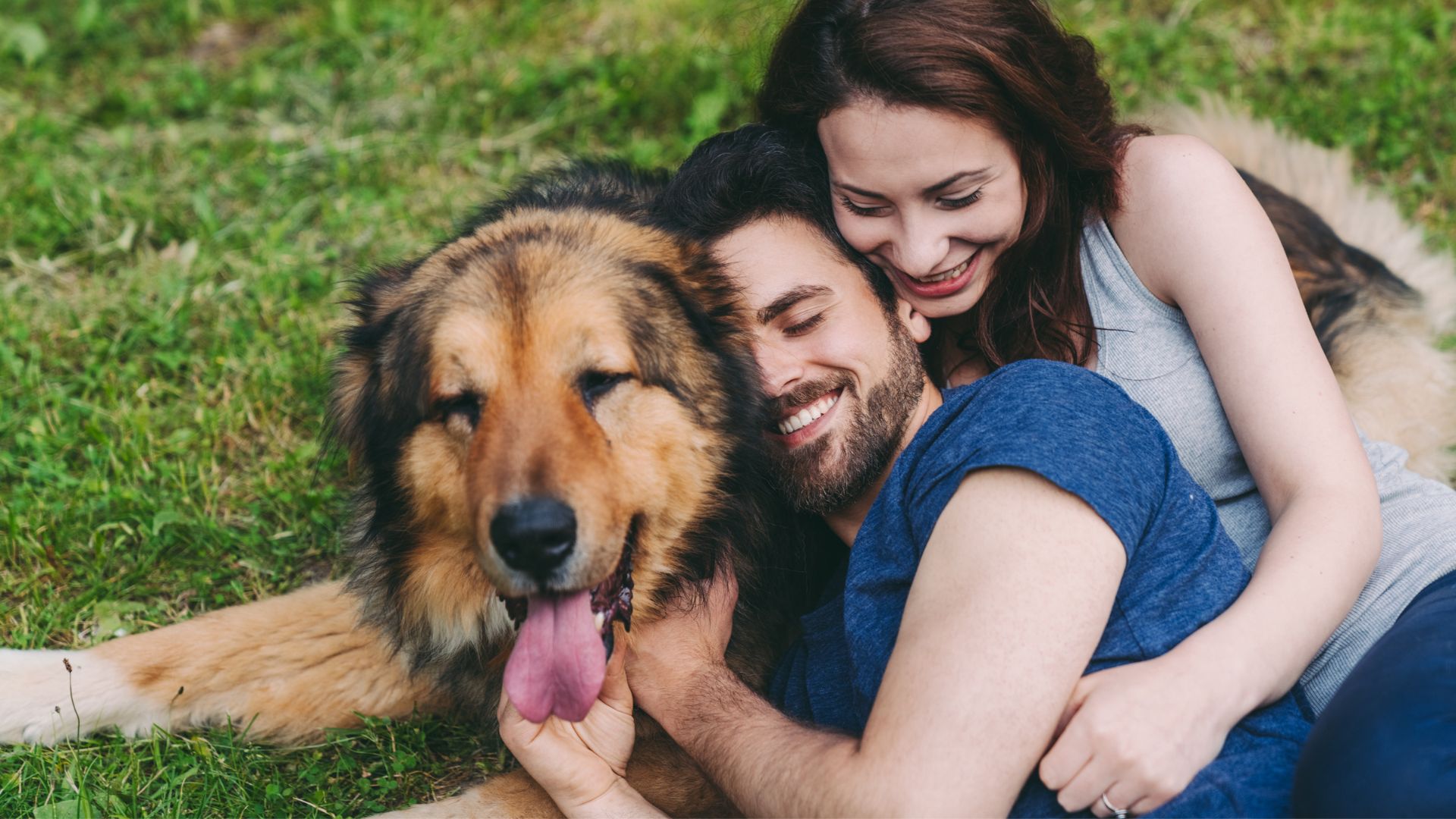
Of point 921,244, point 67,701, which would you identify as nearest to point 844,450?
point 921,244

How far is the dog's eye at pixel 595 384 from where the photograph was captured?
8.70 ft

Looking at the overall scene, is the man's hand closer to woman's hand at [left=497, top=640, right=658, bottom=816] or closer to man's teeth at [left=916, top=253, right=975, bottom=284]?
woman's hand at [left=497, top=640, right=658, bottom=816]

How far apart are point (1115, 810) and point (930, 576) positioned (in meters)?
0.57

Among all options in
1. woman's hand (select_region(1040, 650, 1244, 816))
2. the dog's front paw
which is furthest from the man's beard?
the dog's front paw

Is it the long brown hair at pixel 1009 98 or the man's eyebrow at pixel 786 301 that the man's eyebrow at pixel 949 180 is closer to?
the long brown hair at pixel 1009 98

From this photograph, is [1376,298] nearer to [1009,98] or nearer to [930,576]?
[1009,98]

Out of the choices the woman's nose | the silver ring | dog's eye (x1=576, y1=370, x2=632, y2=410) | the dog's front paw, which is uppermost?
the woman's nose

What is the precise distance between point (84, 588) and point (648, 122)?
329cm

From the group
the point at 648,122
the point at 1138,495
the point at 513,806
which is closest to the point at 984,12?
the point at 1138,495

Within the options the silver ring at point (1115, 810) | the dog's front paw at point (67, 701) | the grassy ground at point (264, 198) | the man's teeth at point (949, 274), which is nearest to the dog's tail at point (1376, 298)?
the grassy ground at point (264, 198)

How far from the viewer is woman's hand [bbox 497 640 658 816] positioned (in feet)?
8.61

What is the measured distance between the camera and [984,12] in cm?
308

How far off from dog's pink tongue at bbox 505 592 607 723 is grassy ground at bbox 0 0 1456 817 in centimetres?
79

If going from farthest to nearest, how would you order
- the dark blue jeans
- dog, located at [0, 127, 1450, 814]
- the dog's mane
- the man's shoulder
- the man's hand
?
the dog's mane
the man's hand
dog, located at [0, 127, 1450, 814]
the man's shoulder
the dark blue jeans
